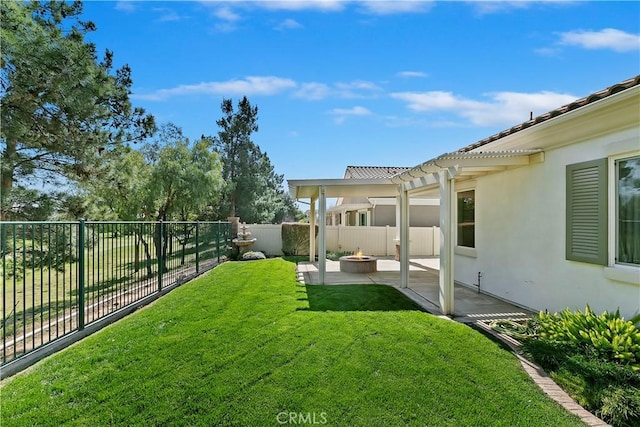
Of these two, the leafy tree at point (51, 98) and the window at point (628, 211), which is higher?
the leafy tree at point (51, 98)

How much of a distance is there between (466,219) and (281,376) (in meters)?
7.66

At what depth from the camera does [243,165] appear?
29656mm

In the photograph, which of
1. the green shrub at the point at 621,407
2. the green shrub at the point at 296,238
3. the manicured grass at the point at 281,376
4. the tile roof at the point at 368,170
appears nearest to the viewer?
the green shrub at the point at 621,407

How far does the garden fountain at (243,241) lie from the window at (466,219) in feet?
34.2

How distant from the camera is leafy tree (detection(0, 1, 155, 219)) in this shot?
7.18 meters

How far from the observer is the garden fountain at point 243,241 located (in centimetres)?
1683

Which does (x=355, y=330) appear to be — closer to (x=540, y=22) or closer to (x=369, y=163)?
(x=540, y=22)

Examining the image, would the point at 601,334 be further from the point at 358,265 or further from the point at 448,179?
the point at 358,265

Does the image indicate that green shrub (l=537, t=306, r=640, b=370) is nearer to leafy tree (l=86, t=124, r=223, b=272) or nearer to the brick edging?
the brick edging

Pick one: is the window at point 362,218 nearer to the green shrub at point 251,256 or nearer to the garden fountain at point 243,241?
the garden fountain at point 243,241

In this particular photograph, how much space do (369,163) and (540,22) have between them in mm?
17754

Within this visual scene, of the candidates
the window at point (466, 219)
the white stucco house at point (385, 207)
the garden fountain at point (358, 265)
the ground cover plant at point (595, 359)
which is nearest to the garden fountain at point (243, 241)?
the garden fountain at point (358, 265)

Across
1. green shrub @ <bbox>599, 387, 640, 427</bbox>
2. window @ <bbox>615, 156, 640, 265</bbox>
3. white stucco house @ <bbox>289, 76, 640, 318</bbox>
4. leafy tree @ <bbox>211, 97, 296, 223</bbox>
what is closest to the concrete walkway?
green shrub @ <bbox>599, 387, 640, 427</bbox>

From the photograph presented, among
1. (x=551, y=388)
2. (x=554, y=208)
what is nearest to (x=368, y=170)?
(x=554, y=208)
